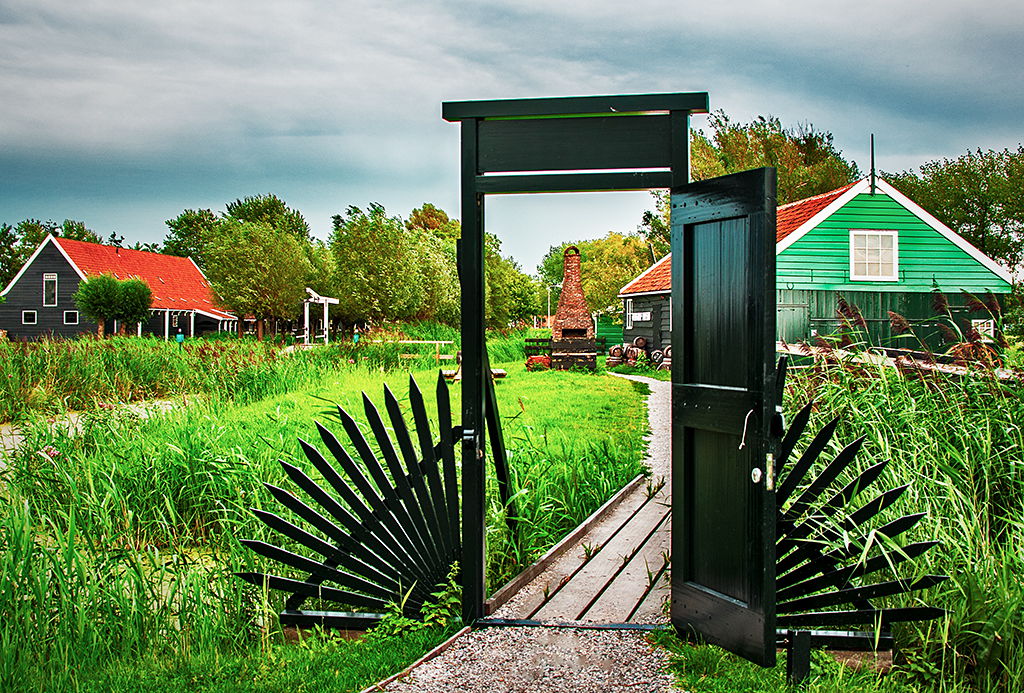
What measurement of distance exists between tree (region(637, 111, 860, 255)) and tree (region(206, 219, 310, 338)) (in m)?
16.7

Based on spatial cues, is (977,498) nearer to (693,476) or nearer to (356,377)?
(693,476)

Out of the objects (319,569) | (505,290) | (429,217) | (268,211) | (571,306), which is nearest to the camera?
(319,569)

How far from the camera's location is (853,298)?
60.1 feet

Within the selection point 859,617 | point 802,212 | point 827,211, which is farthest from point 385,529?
point 802,212

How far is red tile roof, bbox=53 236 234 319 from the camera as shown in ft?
125

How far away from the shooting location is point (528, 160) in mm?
3885

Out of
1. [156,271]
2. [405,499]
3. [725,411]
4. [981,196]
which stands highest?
[981,196]

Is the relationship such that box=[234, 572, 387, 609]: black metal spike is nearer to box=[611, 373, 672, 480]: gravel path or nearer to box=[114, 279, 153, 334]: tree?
box=[611, 373, 672, 480]: gravel path

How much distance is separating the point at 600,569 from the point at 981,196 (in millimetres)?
30883

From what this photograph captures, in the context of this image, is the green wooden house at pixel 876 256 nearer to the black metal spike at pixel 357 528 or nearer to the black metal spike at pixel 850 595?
the black metal spike at pixel 850 595

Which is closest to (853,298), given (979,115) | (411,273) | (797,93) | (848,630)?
(411,273)

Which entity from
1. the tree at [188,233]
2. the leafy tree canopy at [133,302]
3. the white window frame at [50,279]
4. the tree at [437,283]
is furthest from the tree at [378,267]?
the tree at [188,233]

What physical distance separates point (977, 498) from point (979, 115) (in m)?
38.3

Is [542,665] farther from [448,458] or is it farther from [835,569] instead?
[835,569]
